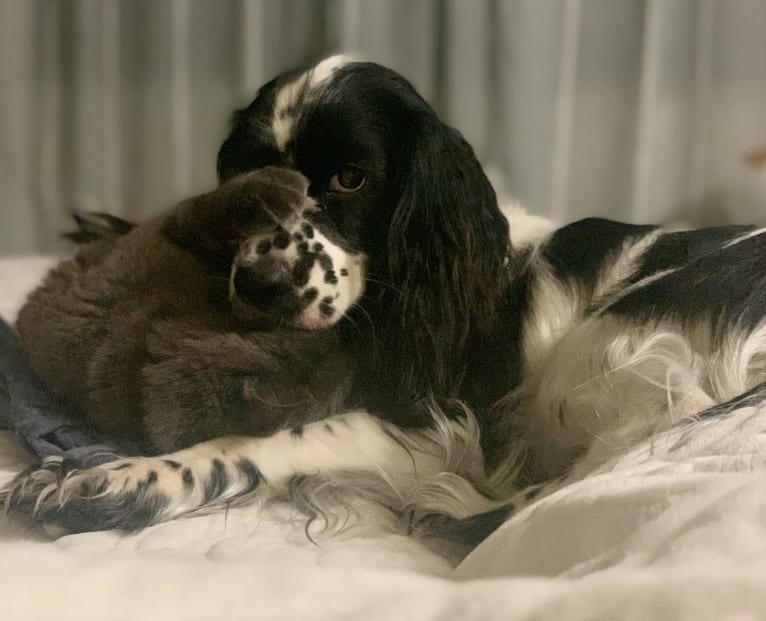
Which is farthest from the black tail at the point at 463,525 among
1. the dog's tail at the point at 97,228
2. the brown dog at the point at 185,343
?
the dog's tail at the point at 97,228

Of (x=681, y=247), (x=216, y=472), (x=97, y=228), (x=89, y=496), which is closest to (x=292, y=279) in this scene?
(x=216, y=472)

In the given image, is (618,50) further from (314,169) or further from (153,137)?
(153,137)

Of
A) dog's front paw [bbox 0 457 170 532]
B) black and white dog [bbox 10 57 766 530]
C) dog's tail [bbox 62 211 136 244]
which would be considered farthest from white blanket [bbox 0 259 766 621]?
dog's tail [bbox 62 211 136 244]

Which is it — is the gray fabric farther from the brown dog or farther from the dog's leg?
the dog's leg

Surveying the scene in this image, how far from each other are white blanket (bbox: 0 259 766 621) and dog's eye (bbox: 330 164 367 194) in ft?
2.06

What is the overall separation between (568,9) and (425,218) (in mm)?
996

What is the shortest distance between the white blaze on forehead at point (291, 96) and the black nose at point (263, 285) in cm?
26

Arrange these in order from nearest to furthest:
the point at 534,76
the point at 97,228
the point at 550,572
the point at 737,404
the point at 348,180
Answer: the point at 550,572 < the point at 737,404 < the point at 348,180 < the point at 97,228 < the point at 534,76

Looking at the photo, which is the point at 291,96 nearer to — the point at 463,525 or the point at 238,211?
the point at 238,211

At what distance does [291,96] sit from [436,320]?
1.41 feet

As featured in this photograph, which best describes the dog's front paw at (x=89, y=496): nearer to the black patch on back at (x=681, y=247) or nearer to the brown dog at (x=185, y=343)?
the brown dog at (x=185, y=343)

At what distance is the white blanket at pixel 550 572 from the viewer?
41 cm

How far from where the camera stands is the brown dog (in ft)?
3.21

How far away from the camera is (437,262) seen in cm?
121
